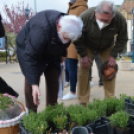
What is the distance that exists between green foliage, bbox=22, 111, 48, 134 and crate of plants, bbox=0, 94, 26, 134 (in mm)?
193

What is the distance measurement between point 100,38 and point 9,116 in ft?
5.48

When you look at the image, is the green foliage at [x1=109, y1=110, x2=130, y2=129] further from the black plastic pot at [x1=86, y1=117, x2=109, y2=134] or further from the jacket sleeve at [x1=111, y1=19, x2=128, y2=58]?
the jacket sleeve at [x1=111, y1=19, x2=128, y2=58]

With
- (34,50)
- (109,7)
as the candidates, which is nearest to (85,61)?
(109,7)

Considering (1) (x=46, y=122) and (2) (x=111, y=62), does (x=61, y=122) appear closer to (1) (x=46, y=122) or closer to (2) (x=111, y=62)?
(1) (x=46, y=122)

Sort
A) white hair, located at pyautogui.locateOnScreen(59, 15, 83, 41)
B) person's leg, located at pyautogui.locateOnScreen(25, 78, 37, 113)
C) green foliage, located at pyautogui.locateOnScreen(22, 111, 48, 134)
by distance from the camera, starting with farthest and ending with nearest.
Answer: person's leg, located at pyautogui.locateOnScreen(25, 78, 37, 113)
white hair, located at pyautogui.locateOnScreen(59, 15, 83, 41)
green foliage, located at pyautogui.locateOnScreen(22, 111, 48, 134)

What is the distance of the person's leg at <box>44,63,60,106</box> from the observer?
2560 millimetres

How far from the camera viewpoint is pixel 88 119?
1888mm

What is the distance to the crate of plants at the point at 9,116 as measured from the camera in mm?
1901

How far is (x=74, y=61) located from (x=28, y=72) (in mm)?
1931

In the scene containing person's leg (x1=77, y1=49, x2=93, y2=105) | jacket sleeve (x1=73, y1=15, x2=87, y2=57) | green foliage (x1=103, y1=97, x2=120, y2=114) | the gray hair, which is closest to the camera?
green foliage (x1=103, y1=97, x2=120, y2=114)

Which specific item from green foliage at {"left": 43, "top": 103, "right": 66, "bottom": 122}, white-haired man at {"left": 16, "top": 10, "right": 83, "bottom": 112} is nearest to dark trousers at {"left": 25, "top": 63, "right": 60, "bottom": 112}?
white-haired man at {"left": 16, "top": 10, "right": 83, "bottom": 112}

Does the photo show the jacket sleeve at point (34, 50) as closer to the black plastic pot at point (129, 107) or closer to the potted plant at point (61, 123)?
the potted plant at point (61, 123)

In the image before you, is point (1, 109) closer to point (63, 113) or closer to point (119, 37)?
point (63, 113)

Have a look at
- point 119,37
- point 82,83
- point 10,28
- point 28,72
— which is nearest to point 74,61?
point 82,83
